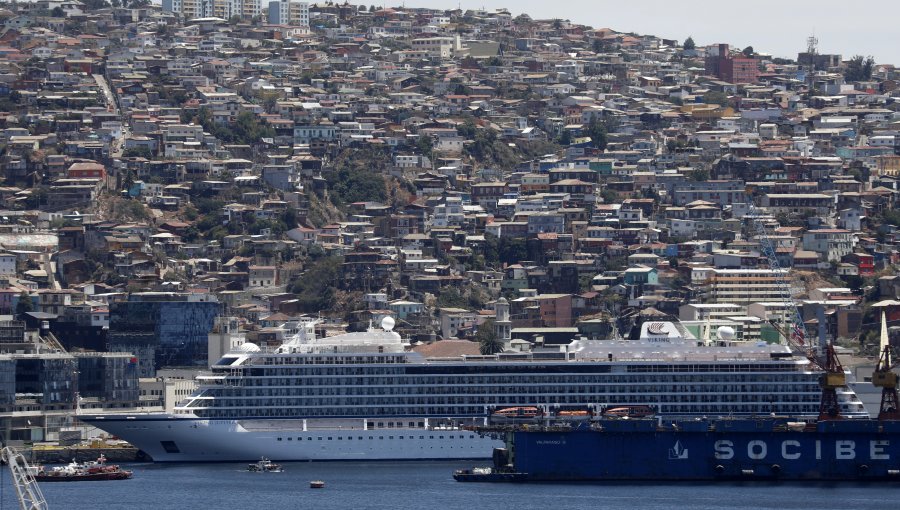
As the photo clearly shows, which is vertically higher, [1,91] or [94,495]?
[1,91]

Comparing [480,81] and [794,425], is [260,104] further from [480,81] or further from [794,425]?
[794,425]

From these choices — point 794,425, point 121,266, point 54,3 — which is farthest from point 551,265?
point 54,3

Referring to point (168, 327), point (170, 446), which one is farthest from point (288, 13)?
point (170, 446)

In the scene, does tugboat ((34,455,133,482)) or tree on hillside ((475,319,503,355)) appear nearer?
tugboat ((34,455,133,482))

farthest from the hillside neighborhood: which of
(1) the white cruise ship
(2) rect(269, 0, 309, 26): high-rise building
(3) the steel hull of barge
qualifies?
(3) the steel hull of barge

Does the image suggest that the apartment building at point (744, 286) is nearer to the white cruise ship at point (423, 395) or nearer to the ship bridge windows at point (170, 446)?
the white cruise ship at point (423, 395)

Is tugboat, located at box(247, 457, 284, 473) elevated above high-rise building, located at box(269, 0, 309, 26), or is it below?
below

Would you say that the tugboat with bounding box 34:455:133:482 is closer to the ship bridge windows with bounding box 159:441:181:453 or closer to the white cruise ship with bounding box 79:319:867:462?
the ship bridge windows with bounding box 159:441:181:453
